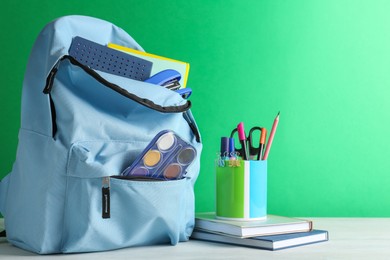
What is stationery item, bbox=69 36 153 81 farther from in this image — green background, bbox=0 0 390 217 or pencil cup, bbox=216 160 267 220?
green background, bbox=0 0 390 217

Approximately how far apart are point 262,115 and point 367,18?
0.36 metres

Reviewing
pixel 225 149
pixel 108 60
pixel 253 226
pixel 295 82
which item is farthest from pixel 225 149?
pixel 295 82

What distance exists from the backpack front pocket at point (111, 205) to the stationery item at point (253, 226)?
10cm

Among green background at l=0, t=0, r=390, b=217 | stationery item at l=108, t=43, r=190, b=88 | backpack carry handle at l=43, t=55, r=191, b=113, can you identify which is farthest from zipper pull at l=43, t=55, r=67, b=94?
green background at l=0, t=0, r=390, b=217

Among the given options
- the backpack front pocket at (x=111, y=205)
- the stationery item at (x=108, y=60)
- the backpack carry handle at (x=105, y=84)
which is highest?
the stationery item at (x=108, y=60)

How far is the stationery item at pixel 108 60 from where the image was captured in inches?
40.0

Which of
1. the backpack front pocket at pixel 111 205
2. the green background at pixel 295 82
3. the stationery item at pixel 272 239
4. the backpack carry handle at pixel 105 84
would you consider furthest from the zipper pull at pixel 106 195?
the green background at pixel 295 82

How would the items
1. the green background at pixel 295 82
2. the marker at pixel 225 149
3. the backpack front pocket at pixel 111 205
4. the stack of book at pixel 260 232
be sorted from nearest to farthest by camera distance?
the backpack front pocket at pixel 111 205
the stack of book at pixel 260 232
the marker at pixel 225 149
the green background at pixel 295 82

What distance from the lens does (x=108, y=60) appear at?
1046 millimetres

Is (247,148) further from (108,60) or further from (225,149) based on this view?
(108,60)

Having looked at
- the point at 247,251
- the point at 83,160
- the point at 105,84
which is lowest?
the point at 247,251

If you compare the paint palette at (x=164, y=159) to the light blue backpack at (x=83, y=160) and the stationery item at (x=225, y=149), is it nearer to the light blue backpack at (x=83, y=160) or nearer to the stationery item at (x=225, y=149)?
the light blue backpack at (x=83, y=160)

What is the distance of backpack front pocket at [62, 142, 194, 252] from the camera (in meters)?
0.91

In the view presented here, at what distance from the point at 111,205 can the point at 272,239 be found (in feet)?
0.90
